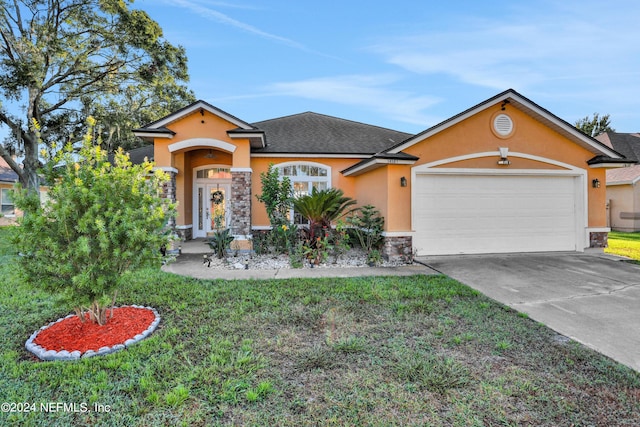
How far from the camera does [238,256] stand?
9.27 metres

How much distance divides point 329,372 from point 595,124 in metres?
44.4

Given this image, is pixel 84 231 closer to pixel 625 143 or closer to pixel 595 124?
pixel 625 143

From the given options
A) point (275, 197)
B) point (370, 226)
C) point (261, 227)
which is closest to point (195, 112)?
point (275, 197)

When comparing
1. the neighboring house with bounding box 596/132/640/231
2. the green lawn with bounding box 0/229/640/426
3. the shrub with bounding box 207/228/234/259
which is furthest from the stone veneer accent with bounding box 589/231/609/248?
the shrub with bounding box 207/228/234/259

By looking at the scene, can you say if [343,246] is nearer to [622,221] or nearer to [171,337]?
[171,337]

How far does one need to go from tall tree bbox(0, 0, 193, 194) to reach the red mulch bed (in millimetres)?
16181

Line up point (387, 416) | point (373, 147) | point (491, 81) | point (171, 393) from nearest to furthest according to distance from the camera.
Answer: point (387, 416), point (171, 393), point (373, 147), point (491, 81)

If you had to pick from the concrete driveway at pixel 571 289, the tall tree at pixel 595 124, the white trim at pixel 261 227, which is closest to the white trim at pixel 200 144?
the white trim at pixel 261 227

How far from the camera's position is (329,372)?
3115mm

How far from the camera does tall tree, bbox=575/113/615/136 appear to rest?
3325 cm

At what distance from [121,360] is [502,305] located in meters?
5.34

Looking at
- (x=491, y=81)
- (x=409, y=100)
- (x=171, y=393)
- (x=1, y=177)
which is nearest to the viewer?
(x=171, y=393)

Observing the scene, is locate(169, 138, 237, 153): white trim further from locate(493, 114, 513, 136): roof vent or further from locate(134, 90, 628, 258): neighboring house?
locate(493, 114, 513, 136): roof vent

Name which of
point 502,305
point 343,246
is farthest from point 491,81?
point 502,305
